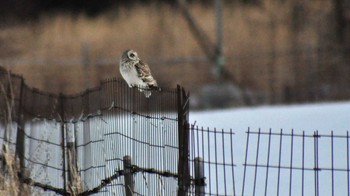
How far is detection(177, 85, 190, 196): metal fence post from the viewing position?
10.4 meters

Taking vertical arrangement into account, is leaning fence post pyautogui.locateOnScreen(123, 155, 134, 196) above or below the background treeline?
below

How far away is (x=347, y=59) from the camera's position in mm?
32406

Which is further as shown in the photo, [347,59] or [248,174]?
[347,59]

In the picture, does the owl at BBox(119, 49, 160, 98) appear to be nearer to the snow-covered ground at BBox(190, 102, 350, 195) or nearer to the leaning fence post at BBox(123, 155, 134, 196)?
the snow-covered ground at BBox(190, 102, 350, 195)

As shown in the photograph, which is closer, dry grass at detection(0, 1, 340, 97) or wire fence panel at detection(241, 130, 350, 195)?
wire fence panel at detection(241, 130, 350, 195)

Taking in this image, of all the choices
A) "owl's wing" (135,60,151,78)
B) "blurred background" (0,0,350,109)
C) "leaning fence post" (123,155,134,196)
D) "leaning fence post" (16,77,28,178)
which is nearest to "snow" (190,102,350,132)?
"blurred background" (0,0,350,109)

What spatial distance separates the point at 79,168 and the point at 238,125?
1138 cm

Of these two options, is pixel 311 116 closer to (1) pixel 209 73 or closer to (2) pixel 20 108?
(1) pixel 209 73

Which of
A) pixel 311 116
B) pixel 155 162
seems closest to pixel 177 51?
pixel 311 116

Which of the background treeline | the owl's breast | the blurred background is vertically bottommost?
the owl's breast

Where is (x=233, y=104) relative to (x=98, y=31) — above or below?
below

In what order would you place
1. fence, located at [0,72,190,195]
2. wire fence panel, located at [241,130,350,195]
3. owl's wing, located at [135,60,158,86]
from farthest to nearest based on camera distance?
wire fence panel, located at [241,130,350,195]
owl's wing, located at [135,60,158,86]
fence, located at [0,72,190,195]

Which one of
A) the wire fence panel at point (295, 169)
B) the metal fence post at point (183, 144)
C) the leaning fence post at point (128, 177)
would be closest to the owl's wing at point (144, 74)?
the wire fence panel at point (295, 169)

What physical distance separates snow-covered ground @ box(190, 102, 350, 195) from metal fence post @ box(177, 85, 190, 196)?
183 inches
